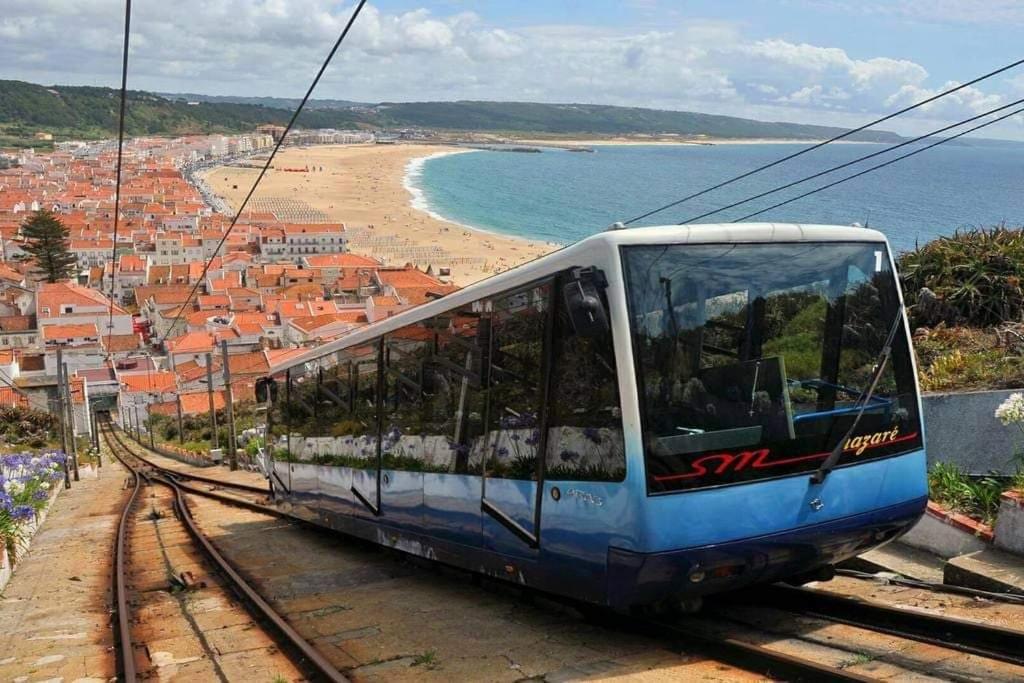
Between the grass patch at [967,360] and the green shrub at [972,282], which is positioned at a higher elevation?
the green shrub at [972,282]

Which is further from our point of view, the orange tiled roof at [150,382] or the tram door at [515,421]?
the orange tiled roof at [150,382]

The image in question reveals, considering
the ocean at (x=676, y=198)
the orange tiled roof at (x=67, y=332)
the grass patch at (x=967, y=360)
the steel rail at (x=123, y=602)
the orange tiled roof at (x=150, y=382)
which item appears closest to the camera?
the steel rail at (x=123, y=602)

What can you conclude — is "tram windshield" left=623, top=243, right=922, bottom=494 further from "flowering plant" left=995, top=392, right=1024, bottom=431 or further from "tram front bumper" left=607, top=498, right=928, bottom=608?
"flowering plant" left=995, top=392, right=1024, bottom=431

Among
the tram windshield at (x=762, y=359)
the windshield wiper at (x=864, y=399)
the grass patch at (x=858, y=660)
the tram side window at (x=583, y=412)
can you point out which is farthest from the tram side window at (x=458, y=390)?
the grass patch at (x=858, y=660)

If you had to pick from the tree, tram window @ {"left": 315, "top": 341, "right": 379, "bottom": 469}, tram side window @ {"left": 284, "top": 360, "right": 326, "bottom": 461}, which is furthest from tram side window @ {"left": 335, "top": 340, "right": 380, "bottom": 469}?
the tree

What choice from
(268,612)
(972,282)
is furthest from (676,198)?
(268,612)

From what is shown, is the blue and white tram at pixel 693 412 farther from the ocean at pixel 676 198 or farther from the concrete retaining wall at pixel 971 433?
the ocean at pixel 676 198
